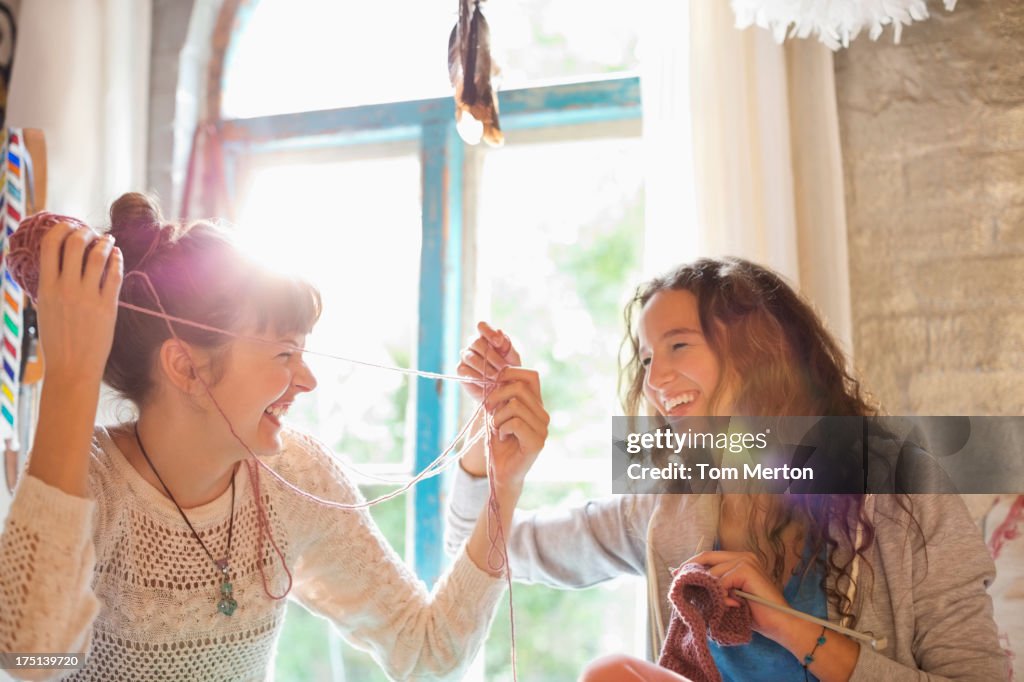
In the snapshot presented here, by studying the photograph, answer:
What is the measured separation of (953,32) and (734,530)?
1.08m

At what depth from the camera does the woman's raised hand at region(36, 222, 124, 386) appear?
3.28 ft

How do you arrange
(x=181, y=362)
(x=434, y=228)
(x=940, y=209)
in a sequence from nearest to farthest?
(x=181, y=362), (x=940, y=209), (x=434, y=228)

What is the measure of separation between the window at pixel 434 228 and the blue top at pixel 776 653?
2.52 feet

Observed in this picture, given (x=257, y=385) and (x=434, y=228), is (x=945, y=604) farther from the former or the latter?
(x=434, y=228)

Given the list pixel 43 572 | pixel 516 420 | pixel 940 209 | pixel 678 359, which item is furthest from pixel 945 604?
pixel 43 572

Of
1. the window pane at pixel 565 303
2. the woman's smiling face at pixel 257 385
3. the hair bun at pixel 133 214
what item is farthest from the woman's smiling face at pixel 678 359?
the hair bun at pixel 133 214

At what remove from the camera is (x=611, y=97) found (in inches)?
79.5

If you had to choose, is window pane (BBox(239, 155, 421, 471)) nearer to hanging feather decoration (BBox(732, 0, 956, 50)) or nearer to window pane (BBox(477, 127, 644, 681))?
window pane (BBox(477, 127, 644, 681))

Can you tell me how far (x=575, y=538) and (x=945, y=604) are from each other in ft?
1.85

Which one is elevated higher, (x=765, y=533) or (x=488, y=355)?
(x=488, y=355)

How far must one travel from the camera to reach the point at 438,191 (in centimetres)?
212

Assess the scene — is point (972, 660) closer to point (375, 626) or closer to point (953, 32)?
point (375, 626)

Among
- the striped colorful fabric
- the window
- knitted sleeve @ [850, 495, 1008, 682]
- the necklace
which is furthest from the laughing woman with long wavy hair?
the striped colorful fabric

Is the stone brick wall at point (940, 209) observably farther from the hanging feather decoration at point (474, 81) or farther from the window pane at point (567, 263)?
the hanging feather decoration at point (474, 81)
